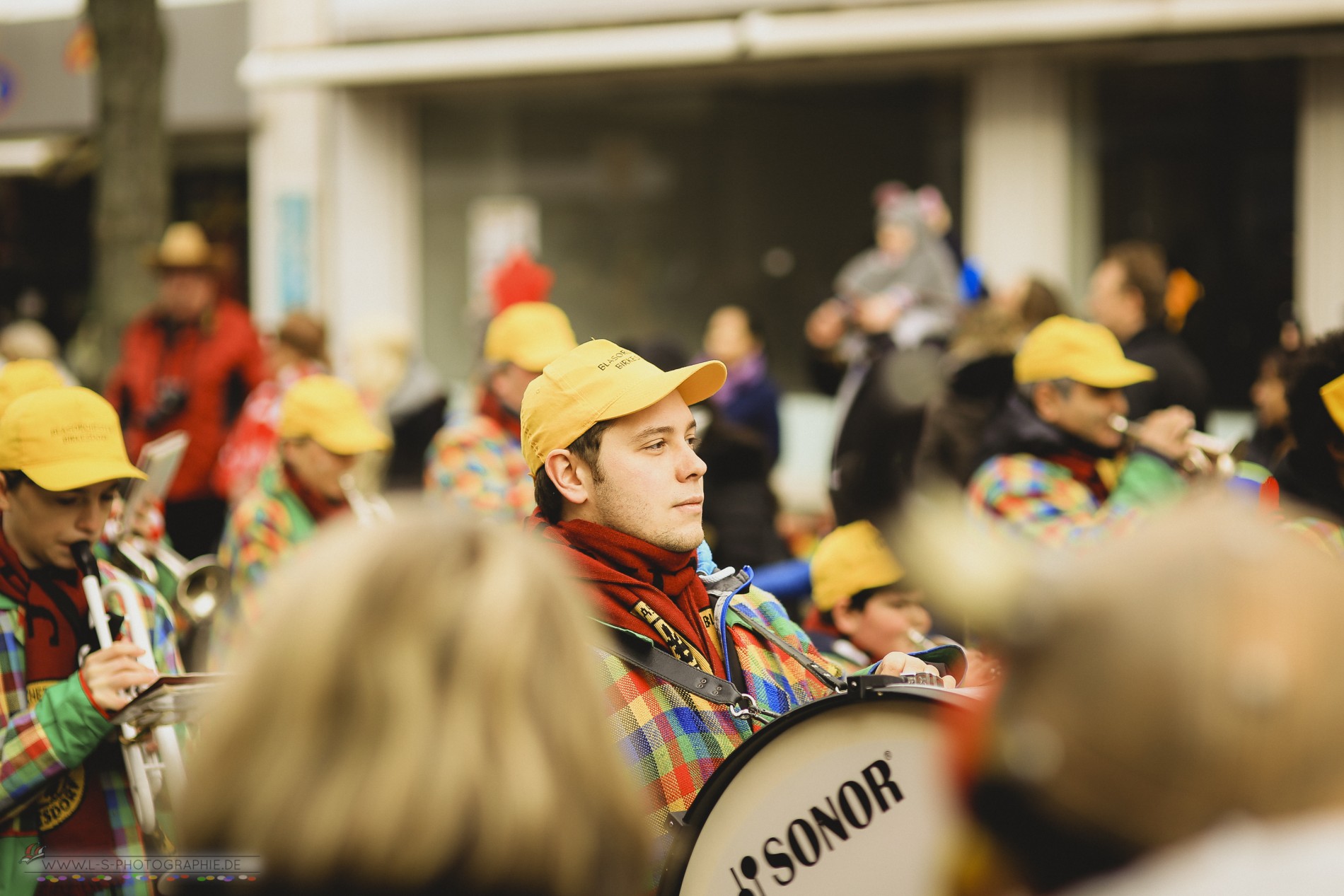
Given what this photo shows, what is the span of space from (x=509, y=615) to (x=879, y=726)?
0.97 metres

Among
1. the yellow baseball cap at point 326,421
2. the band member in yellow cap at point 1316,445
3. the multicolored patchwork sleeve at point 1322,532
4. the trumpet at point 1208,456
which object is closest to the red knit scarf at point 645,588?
the multicolored patchwork sleeve at point 1322,532

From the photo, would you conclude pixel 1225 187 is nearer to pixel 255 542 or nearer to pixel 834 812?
pixel 255 542

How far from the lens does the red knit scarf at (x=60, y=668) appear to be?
2.90 metres

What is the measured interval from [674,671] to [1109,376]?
294 centimetres

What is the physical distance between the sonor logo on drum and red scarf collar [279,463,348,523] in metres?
3.36

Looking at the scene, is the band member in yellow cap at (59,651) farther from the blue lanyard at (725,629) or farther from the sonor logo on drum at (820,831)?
the sonor logo on drum at (820,831)

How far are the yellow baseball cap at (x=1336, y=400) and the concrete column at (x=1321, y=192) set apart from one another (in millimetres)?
5945

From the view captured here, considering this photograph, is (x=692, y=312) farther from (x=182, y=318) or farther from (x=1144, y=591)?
(x=1144, y=591)

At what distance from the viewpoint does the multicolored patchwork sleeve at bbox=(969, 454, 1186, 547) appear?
4680mm

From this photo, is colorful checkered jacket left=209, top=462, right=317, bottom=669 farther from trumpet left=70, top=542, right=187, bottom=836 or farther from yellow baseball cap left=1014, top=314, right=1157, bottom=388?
yellow baseball cap left=1014, top=314, right=1157, bottom=388

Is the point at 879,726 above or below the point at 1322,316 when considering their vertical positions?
above

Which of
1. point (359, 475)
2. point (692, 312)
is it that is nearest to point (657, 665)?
point (359, 475)

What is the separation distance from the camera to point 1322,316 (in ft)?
29.7

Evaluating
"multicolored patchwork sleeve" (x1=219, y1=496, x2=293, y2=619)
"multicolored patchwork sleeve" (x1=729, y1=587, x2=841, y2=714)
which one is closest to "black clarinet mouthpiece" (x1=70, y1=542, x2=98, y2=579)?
"multicolored patchwork sleeve" (x1=729, y1=587, x2=841, y2=714)
